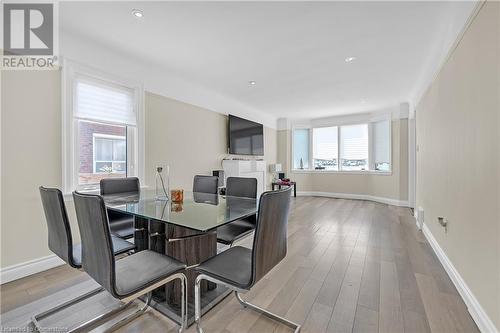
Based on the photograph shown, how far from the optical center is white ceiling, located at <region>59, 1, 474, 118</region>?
207 centimetres

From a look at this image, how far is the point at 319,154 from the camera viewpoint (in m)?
6.98

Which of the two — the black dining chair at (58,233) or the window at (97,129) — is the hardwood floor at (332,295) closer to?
the black dining chair at (58,233)

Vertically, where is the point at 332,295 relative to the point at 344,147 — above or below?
below

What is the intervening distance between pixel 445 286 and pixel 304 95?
3.78 meters

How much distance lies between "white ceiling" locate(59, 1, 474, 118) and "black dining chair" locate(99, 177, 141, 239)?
1638mm

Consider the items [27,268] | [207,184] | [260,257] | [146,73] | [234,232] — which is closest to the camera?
[260,257]

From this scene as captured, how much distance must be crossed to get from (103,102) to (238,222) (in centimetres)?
227

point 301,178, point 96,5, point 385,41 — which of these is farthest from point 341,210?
point 96,5

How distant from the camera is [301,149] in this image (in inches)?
284

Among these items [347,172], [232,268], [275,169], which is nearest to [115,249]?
[232,268]

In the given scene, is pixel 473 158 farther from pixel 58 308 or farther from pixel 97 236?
pixel 58 308

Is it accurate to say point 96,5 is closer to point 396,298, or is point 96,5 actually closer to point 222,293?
point 222,293

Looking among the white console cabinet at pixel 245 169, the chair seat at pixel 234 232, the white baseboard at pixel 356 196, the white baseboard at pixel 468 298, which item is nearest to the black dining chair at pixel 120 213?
the chair seat at pixel 234 232

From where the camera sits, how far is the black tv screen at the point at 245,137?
15.8ft
